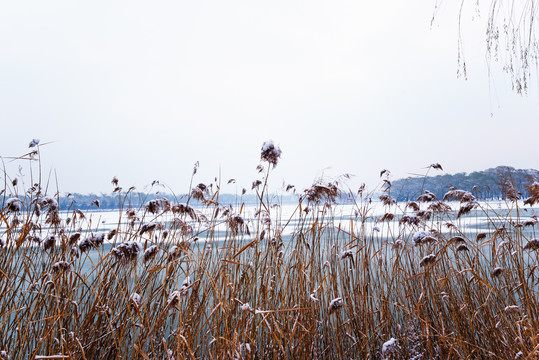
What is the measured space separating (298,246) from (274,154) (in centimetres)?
101

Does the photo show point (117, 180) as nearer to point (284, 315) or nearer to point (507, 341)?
point (284, 315)

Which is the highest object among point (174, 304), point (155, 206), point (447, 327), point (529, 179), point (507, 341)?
point (529, 179)

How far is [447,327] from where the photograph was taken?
239cm

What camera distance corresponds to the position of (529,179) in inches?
88.1

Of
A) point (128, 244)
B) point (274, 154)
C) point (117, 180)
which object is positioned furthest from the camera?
point (117, 180)

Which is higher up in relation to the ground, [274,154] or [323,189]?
[274,154]

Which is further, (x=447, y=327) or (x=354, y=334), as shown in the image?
(x=447, y=327)

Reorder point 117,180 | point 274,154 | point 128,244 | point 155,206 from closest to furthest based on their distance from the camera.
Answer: point 128,244 < point 274,154 < point 155,206 < point 117,180

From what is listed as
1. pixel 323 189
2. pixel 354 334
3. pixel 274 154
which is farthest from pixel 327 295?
pixel 274 154

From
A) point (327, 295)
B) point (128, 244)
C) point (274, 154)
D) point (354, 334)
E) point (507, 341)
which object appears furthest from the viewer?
point (327, 295)

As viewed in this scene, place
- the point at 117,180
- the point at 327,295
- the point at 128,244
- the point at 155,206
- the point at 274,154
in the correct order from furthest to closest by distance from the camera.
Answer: the point at 117,180 → the point at 327,295 → the point at 155,206 → the point at 274,154 → the point at 128,244

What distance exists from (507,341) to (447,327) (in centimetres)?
69

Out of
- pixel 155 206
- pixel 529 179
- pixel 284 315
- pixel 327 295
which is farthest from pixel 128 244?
pixel 529 179

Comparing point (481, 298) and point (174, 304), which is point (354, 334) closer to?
point (481, 298)
